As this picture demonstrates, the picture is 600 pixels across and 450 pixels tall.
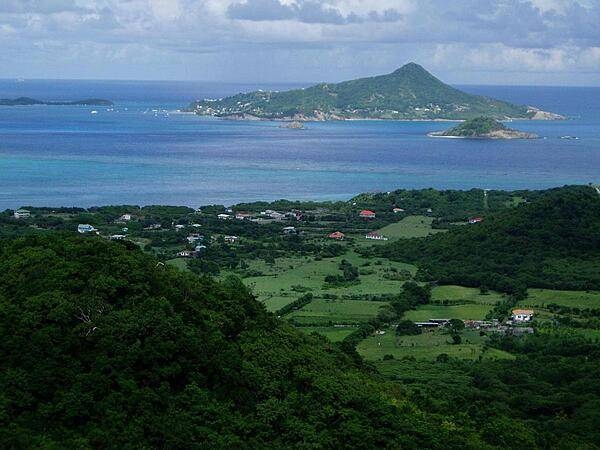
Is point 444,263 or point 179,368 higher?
point 179,368

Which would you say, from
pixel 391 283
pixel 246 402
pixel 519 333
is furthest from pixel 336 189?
pixel 246 402

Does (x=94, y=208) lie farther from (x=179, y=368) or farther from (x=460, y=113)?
(x=460, y=113)

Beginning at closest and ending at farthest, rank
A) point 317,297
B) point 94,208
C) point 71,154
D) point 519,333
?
point 519,333, point 317,297, point 94,208, point 71,154

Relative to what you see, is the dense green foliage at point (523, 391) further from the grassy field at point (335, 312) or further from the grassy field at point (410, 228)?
the grassy field at point (410, 228)

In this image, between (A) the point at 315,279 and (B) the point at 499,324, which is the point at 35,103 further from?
(B) the point at 499,324

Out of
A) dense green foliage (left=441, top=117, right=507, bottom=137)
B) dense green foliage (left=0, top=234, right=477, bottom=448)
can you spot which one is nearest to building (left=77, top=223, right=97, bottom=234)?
dense green foliage (left=0, top=234, right=477, bottom=448)

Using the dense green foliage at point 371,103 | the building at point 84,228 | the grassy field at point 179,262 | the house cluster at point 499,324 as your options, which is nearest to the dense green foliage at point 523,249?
the house cluster at point 499,324

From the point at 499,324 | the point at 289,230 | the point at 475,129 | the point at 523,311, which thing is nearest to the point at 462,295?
the point at 523,311
